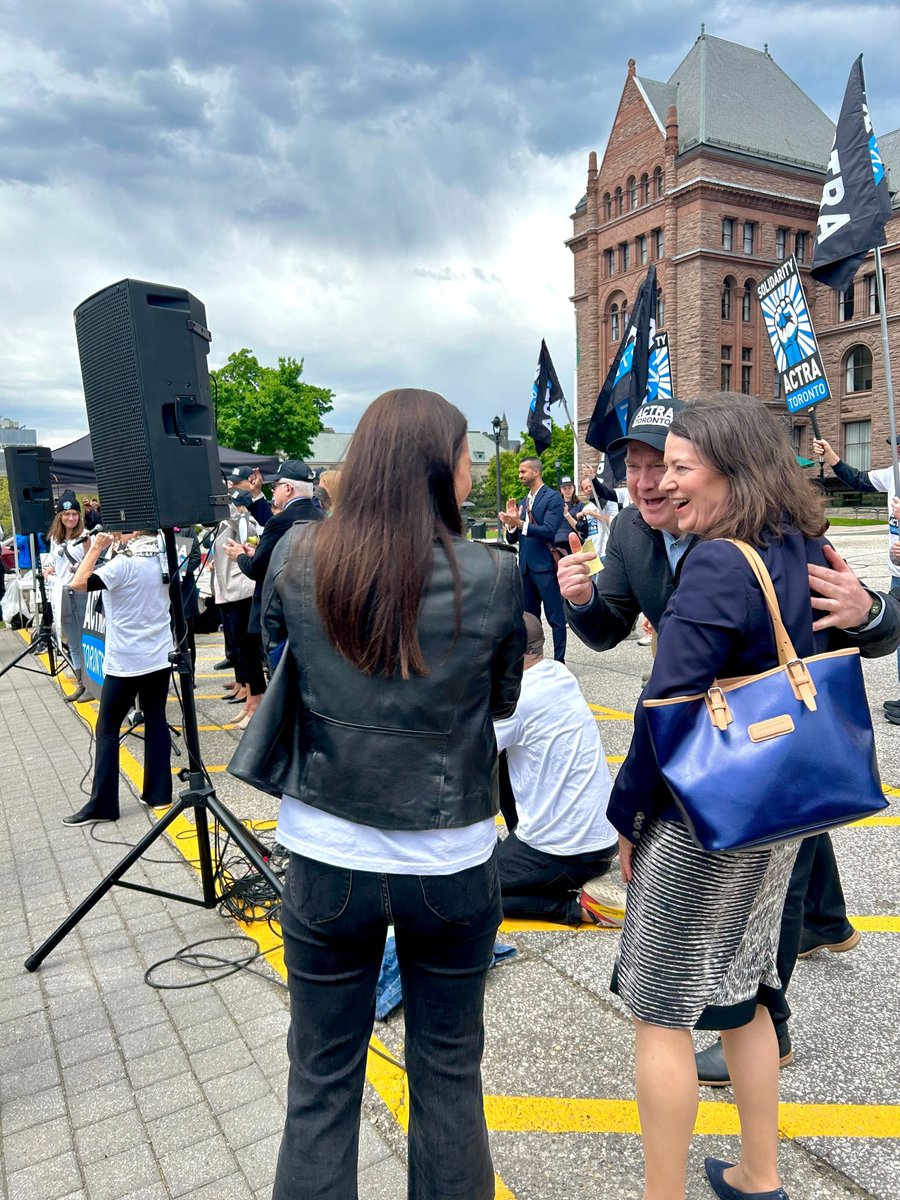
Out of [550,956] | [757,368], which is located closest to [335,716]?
[550,956]

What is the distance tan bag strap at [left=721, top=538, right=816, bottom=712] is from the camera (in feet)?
5.49

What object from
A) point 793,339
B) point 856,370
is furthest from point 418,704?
point 856,370

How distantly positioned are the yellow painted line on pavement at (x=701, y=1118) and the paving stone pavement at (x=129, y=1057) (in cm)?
40

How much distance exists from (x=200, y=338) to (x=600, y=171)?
181ft

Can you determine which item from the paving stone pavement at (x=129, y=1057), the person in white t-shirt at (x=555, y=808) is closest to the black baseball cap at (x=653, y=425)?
the person in white t-shirt at (x=555, y=808)

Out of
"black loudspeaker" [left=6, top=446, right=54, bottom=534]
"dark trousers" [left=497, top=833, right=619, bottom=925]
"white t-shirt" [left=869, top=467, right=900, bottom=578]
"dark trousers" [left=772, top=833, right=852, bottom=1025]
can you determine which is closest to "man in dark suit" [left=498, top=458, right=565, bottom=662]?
"white t-shirt" [left=869, top=467, right=900, bottom=578]

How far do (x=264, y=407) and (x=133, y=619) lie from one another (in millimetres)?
44138

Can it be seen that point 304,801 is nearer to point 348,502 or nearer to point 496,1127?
point 348,502

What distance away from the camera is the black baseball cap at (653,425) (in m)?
2.73

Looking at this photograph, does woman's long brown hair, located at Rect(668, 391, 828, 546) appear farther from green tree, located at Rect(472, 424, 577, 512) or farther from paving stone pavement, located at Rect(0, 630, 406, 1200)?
green tree, located at Rect(472, 424, 577, 512)

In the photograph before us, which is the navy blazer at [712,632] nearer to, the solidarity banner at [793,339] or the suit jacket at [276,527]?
the suit jacket at [276,527]

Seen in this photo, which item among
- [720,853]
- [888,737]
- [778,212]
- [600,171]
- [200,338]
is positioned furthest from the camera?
[600,171]

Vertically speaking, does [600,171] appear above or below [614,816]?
above

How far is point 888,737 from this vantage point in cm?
624
